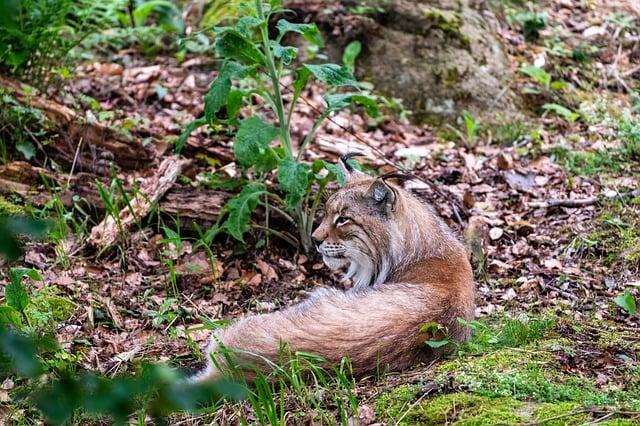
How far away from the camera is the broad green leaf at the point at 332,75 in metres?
5.83

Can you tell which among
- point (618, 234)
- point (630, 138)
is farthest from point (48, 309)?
point (630, 138)

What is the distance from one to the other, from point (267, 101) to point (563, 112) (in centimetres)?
406

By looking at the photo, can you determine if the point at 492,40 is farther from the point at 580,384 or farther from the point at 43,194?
the point at 580,384

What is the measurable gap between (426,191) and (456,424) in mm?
3848

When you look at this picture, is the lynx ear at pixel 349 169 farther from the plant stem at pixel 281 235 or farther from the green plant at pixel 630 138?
the green plant at pixel 630 138

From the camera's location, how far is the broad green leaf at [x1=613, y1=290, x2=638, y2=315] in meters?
5.34

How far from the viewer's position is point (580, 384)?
4.22m

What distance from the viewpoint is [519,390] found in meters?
4.16

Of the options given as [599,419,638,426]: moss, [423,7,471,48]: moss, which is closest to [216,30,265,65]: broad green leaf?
[599,419,638,426]: moss

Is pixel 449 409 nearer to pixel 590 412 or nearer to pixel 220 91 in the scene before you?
pixel 590 412

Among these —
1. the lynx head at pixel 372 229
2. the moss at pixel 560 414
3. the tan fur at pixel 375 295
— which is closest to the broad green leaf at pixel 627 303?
the tan fur at pixel 375 295

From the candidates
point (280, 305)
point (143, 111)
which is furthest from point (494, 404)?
point (143, 111)

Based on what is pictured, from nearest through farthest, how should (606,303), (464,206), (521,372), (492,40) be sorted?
(521,372), (606,303), (464,206), (492,40)

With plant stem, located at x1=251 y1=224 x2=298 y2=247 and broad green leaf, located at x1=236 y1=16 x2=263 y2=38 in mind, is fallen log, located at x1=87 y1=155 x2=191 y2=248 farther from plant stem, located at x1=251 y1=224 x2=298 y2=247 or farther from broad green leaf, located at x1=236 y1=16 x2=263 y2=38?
broad green leaf, located at x1=236 y1=16 x2=263 y2=38
